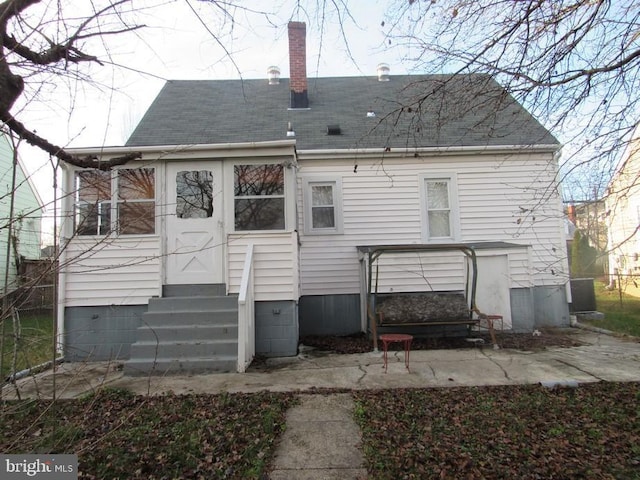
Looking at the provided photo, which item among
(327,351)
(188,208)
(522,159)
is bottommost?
(327,351)

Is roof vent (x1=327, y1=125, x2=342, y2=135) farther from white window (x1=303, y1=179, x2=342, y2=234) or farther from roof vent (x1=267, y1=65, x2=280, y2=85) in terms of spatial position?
roof vent (x1=267, y1=65, x2=280, y2=85)

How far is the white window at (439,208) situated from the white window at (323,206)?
204 centimetres

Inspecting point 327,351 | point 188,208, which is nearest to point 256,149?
point 188,208

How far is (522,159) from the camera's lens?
9.03 m

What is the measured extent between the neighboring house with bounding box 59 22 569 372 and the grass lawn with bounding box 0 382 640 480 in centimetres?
118

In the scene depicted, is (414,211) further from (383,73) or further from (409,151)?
(383,73)

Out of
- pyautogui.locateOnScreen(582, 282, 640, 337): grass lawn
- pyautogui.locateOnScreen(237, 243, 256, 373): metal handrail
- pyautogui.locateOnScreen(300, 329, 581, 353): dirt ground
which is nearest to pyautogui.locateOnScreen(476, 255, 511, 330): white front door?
pyautogui.locateOnScreen(300, 329, 581, 353): dirt ground

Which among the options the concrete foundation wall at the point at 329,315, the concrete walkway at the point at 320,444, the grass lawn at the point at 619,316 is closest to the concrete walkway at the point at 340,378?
the concrete walkway at the point at 320,444

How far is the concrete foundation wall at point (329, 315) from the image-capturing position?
8.62 m

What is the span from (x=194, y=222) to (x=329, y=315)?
12.2 feet

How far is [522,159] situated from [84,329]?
9924 mm

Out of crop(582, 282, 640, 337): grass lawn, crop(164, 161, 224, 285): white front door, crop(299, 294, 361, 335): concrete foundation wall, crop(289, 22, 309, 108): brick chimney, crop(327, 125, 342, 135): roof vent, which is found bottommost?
crop(582, 282, 640, 337): grass lawn

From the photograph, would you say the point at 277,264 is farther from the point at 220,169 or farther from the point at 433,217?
the point at 433,217

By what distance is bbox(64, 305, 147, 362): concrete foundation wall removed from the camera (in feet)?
21.3
